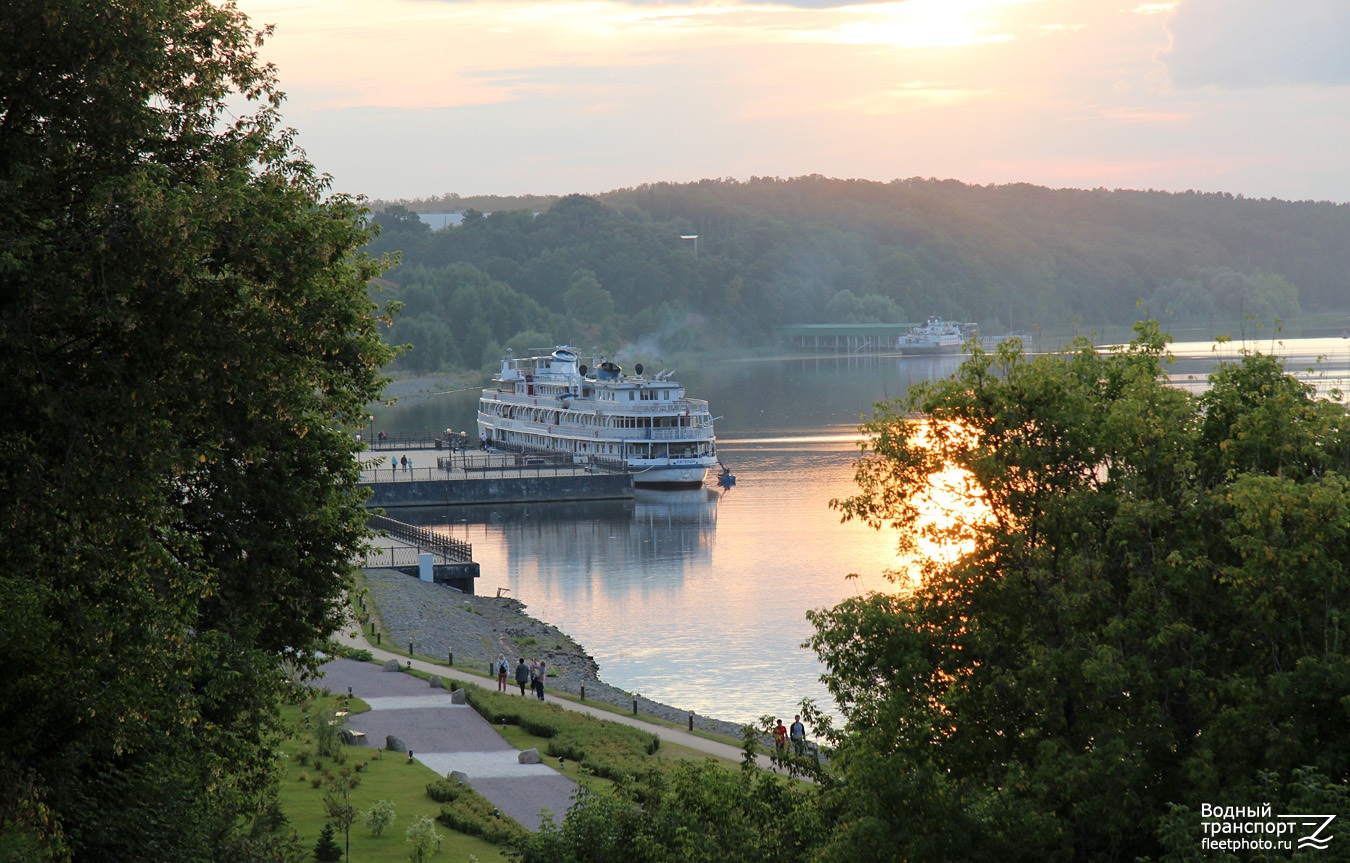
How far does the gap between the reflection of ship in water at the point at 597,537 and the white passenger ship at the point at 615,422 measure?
2101 mm

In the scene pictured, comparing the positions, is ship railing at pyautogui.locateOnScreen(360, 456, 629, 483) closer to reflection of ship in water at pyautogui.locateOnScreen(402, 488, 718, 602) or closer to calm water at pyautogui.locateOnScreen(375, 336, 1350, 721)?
reflection of ship in water at pyautogui.locateOnScreen(402, 488, 718, 602)

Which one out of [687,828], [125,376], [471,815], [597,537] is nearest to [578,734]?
[471,815]

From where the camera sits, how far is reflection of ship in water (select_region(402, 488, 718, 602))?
208 ft

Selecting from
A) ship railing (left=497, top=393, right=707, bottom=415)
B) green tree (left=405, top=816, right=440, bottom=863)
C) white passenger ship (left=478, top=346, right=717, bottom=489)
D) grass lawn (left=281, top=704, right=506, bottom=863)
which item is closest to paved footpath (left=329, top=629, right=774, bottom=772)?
grass lawn (left=281, top=704, right=506, bottom=863)

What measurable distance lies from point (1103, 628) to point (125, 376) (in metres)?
10.3

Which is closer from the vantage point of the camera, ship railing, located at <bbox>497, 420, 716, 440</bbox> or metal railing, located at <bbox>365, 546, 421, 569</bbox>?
metal railing, located at <bbox>365, 546, 421, 569</bbox>

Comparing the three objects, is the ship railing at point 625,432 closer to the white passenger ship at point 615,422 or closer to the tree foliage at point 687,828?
the white passenger ship at point 615,422

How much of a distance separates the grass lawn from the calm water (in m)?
14.3

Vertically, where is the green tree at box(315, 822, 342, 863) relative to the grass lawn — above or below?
above

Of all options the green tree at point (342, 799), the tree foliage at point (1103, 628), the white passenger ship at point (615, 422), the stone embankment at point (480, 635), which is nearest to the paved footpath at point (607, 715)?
the stone embankment at point (480, 635)

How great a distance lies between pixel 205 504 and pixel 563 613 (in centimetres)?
3765

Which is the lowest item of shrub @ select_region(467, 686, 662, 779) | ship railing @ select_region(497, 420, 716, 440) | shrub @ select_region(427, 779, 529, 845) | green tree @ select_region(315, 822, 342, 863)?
shrub @ select_region(467, 686, 662, 779)

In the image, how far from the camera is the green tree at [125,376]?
43.0 ft

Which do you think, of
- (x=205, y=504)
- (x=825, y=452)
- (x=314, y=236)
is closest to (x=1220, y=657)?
(x=314, y=236)
